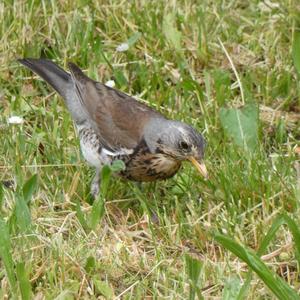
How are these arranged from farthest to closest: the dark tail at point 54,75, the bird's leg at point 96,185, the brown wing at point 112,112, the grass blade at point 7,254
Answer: the dark tail at point 54,75
the brown wing at point 112,112
the bird's leg at point 96,185
the grass blade at point 7,254

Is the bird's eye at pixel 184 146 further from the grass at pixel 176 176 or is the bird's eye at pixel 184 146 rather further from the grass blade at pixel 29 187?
the grass blade at pixel 29 187

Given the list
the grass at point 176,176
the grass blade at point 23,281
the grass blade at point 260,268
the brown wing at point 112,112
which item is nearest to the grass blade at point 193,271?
the grass at point 176,176

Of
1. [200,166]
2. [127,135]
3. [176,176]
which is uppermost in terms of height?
[200,166]

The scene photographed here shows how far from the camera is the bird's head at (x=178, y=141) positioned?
6.07 m

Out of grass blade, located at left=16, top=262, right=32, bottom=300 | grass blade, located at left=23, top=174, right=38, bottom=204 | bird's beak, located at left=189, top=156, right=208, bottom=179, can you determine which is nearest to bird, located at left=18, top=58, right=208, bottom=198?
bird's beak, located at left=189, top=156, right=208, bottom=179

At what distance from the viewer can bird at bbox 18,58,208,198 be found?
20.2 feet

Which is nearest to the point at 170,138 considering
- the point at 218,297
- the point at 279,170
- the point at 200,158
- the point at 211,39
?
the point at 200,158

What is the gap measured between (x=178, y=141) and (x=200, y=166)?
190 millimetres

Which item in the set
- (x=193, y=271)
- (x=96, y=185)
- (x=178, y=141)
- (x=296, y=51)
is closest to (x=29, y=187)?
(x=96, y=185)

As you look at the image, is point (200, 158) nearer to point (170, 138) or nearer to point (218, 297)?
point (170, 138)

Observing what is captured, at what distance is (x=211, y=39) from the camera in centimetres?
Answer: 784

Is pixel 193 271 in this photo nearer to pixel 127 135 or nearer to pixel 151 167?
pixel 151 167

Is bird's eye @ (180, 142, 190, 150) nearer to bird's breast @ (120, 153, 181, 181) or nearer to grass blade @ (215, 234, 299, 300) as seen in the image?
bird's breast @ (120, 153, 181, 181)

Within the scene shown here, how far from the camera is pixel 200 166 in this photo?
19.9 feet
